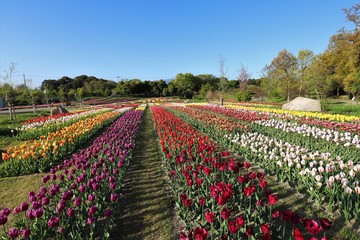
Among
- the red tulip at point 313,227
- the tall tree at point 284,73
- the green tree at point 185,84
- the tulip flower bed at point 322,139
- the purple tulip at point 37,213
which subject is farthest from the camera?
the green tree at point 185,84

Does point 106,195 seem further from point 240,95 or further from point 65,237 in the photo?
point 240,95

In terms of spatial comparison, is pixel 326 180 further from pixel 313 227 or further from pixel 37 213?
pixel 37 213

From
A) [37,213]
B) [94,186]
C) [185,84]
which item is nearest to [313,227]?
[94,186]

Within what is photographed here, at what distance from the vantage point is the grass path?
3594mm

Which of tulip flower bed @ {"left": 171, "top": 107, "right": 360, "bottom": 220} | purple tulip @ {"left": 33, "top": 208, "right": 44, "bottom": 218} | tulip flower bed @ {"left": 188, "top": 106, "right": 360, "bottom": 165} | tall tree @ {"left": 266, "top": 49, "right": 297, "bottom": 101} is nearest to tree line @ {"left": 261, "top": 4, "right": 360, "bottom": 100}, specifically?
tall tree @ {"left": 266, "top": 49, "right": 297, "bottom": 101}

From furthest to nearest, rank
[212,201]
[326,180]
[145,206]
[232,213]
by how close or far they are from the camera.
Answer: [145,206]
[326,180]
[232,213]
[212,201]

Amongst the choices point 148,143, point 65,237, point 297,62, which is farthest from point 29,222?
point 297,62

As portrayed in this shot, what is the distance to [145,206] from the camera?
4.43 meters

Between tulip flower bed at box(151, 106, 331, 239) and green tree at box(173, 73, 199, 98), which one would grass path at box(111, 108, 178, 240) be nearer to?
tulip flower bed at box(151, 106, 331, 239)

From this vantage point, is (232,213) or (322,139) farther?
(322,139)

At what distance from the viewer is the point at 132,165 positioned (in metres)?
6.90

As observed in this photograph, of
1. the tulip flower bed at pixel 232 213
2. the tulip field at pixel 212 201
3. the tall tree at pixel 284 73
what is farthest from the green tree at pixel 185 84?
the tulip flower bed at pixel 232 213

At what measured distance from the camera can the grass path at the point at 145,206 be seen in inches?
141

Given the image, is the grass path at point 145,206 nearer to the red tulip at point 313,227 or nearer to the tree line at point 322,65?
the red tulip at point 313,227
